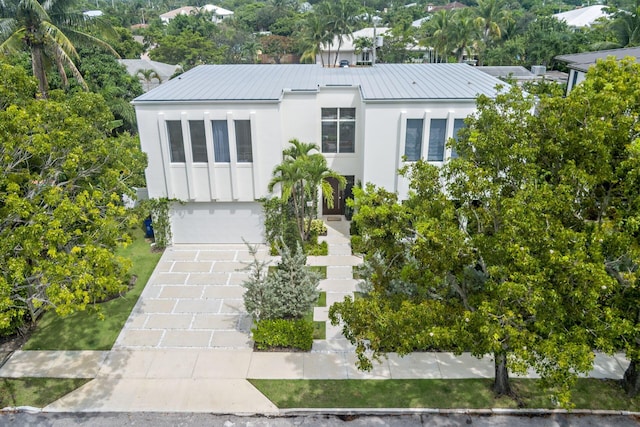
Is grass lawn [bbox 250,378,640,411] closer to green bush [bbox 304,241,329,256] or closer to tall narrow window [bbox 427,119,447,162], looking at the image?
green bush [bbox 304,241,329,256]

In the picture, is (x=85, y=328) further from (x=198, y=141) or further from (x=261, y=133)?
(x=261, y=133)

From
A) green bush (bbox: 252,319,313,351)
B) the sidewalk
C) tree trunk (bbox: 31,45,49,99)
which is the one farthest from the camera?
tree trunk (bbox: 31,45,49,99)

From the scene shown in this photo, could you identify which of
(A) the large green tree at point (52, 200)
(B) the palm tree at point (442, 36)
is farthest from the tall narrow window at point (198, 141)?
(B) the palm tree at point (442, 36)

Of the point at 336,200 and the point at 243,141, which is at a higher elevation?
the point at 243,141

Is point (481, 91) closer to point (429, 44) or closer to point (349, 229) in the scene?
point (349, 229)

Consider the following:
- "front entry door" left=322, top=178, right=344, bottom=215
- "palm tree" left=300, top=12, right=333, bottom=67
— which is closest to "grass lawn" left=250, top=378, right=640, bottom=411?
"front entry door" left=322, top=178, right=344, bottom=215

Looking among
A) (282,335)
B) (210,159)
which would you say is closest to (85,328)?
(282,335)

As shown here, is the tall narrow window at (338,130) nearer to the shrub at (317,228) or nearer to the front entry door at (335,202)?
the front entry door at (335,202)

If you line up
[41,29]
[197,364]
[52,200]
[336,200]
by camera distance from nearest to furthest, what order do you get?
[52,200] → [197,364] → [41,29] → [336,200]
